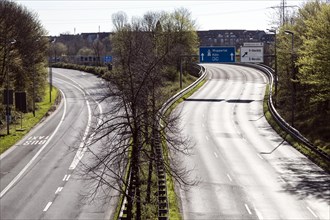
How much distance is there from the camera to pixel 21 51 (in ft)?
222

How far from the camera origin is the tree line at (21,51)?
196ft

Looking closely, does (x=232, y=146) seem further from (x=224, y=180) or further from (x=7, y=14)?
(x=7, y=14)

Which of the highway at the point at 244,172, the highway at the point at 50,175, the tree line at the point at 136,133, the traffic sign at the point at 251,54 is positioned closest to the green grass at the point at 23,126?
the highway at the point at 50,175

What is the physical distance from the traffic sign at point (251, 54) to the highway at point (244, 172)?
17.0 feet

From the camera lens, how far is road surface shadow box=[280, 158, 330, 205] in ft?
95.8

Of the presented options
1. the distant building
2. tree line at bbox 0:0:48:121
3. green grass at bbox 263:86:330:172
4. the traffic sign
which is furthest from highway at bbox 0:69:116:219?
the distant building

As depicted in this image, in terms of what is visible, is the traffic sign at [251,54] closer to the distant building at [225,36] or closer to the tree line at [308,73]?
the tree line at [308,73]

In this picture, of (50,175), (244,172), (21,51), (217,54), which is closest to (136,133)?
(244,172)

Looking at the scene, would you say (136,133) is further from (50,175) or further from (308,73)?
(308,73)

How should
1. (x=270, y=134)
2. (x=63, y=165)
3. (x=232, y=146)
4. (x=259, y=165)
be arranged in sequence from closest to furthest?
(x=259, y=165) → (x=63, y=165) → (x=232, y=146) → (x=270, y=134)

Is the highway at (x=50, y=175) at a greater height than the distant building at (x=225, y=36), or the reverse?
the distant building at (x=225, y=36)

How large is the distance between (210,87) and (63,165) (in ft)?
139

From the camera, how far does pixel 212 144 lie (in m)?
42.6

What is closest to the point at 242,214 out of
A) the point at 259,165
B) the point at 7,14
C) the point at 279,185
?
the point at 279,185
